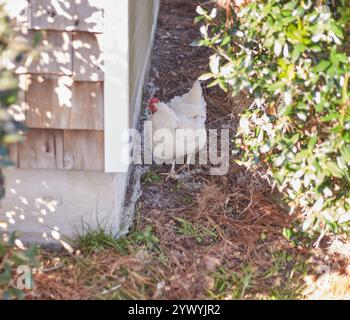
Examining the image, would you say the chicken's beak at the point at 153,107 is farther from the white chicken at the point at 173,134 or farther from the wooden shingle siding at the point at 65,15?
the wooden shingle siding at the point at 65,15

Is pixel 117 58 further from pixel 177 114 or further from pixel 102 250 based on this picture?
pixel 177 114

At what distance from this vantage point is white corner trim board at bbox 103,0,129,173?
3.13 m

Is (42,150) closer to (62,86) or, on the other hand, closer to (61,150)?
(61,150)

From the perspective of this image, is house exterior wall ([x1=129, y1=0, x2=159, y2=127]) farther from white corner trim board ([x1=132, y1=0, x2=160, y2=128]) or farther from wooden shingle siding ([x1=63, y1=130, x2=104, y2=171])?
wooden shingle siding ([x1=63, y1=130, x2=104, y2=171])

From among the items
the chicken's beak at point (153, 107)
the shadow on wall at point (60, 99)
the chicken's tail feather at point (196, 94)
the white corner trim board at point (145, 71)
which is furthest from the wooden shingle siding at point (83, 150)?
the chicken's tail feather at point (196, 94)

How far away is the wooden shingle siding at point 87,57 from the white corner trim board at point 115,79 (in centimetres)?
4

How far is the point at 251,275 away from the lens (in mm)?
3363

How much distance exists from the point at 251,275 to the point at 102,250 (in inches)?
31.0

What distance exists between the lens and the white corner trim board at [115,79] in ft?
10.3

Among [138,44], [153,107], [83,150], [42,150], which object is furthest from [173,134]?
[42,150]

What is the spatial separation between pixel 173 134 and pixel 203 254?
100 centimetres
